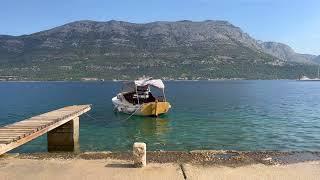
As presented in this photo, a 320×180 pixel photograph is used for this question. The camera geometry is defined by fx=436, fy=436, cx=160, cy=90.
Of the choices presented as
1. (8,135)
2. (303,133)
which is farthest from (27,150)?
(303,133)

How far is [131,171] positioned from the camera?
1897cm

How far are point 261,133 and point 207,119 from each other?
44.7ft

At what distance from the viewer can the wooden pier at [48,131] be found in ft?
68.5

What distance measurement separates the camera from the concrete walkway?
59.8ft

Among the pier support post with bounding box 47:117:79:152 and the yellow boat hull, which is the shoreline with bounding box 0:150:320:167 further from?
the yellow boat hull

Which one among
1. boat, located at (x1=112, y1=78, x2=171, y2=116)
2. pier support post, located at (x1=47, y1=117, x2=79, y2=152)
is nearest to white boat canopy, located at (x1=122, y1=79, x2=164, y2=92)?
boat, located at (x1=112, y1=78, x2=171, y2=116)

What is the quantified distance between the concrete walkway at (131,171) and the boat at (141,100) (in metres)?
34.3

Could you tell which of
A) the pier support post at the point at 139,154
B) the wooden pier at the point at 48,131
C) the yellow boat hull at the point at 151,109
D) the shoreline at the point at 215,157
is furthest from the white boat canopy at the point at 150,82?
the pier support post at the point at 139,154

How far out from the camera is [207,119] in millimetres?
53562

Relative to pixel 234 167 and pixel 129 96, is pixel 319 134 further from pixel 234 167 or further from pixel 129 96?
pixel 129 96

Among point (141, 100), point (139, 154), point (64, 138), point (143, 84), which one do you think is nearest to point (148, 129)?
point (143, 84)

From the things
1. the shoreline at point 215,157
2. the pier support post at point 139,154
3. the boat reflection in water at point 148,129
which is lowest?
the boat reflection in water at point 148,129

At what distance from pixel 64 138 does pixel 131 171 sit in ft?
44.3

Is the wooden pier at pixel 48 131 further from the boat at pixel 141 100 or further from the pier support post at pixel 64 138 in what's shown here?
the boat at pixel 141 100
